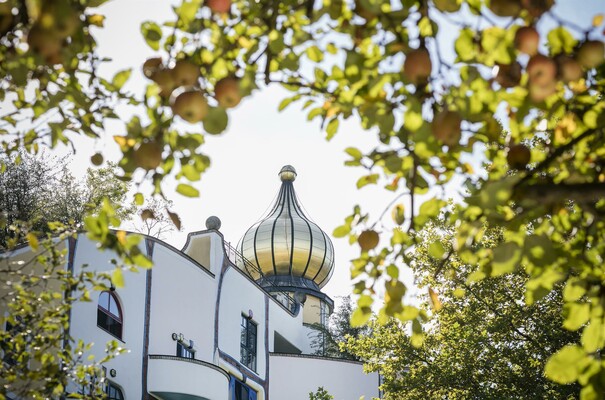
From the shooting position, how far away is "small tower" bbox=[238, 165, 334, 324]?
30.7 m

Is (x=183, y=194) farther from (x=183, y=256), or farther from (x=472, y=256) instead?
(x=183, y=256)

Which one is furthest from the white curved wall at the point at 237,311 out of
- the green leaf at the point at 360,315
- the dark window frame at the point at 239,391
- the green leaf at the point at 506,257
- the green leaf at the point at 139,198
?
the green leaf at the point at 506,257

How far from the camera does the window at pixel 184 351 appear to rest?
Answer: 18.3 meters

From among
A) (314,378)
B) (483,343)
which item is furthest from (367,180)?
(314,378)

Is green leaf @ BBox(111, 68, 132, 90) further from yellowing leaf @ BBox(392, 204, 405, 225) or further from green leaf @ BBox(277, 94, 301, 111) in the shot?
yellowing leaf @ BBox(392, 204, 405, 225)

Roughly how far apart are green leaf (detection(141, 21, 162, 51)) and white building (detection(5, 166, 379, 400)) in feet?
42.3

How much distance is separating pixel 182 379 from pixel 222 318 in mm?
3467

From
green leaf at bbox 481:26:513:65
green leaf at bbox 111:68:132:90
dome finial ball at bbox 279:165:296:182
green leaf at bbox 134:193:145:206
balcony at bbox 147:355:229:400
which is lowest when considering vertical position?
green leaf at bbox 134:193:145:206

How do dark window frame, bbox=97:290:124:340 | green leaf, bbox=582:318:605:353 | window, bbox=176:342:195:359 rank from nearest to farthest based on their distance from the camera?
green leaf, bbox=582:318:605:353
dark window frame, bbox=97:290:124:340
window, bbox=176:342:195:359

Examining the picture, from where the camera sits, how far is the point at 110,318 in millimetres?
16266

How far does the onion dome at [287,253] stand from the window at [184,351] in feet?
36.4

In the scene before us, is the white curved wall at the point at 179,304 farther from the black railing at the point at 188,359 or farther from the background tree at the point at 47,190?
the background tree at the point at 47,190

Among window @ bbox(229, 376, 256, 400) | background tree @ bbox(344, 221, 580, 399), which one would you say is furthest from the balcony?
background tree @ bbox(344, 221, 580, 399)

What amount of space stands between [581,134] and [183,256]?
1637 centimetres
